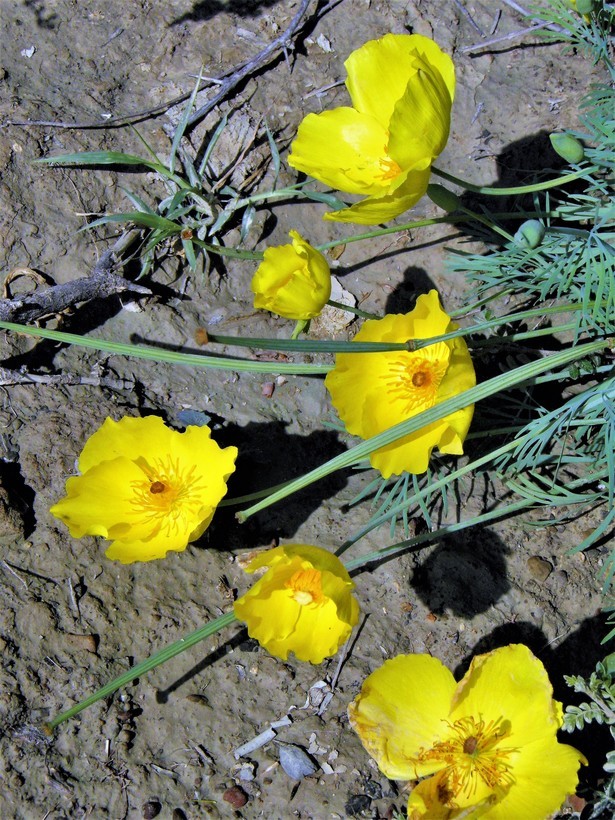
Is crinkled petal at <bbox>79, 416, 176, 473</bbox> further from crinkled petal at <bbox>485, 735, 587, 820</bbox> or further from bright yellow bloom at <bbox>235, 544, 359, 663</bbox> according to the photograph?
crinkled petal at <bbox>485, 735, 587, 820</bbox>

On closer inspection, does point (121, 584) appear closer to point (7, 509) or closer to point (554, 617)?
point (7, 509)

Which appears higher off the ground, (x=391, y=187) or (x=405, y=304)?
(x=391, y=187)

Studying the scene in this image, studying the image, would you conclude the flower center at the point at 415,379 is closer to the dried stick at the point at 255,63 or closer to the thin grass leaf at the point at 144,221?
the thin grass leaf at the point at 144,221

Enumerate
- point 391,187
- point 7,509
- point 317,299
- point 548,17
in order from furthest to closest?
1. point 548,17
2. point 7,509
3. point 317,299
4. point 391,187

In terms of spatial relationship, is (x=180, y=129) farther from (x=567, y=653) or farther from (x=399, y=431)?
(x=567, y=653)

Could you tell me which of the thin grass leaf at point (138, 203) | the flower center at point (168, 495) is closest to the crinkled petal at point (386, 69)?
the thin grass leaf at point (138, 203)

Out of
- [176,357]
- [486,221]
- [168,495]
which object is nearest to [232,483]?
[168,495]

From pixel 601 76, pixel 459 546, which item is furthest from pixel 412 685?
pixel 601 76

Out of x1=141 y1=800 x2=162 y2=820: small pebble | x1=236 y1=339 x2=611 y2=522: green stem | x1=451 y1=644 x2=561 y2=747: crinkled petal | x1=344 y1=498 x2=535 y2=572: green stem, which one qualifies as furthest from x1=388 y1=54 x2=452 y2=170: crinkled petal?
x1=141 y1=800 x2=162 y2=820: small pebble
